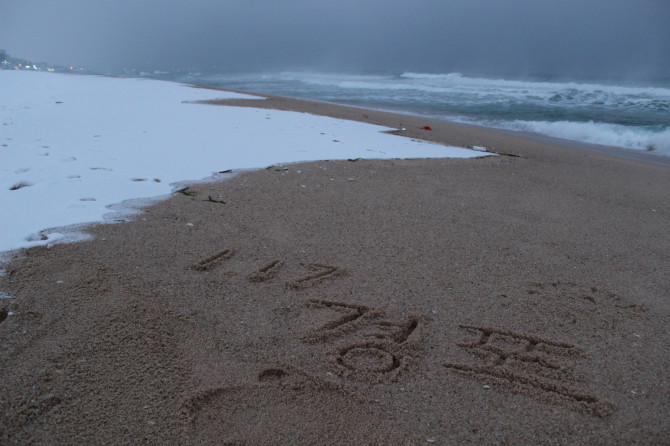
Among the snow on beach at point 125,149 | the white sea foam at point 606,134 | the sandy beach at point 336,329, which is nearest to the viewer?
the sandy beach at point 336,329

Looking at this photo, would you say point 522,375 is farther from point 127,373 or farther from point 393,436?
point 127,373

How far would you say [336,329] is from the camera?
71.7 inches

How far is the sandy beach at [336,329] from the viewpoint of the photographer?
137cm

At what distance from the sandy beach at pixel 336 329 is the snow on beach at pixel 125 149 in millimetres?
440

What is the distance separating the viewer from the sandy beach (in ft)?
4.48

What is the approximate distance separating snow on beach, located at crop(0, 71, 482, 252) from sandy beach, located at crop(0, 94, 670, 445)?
0.44 meters

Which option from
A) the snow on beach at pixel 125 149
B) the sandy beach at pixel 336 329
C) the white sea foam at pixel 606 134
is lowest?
the sandy beach at pixel 336 329

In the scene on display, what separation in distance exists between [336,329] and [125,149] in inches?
139

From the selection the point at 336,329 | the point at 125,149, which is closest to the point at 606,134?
the point at 125,149

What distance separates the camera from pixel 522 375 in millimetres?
1608

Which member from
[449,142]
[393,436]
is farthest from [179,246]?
[449,142]

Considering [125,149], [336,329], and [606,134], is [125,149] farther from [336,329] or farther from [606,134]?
[606,134]

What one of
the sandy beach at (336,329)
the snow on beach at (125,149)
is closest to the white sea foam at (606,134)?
the snow on beach at (125,149)

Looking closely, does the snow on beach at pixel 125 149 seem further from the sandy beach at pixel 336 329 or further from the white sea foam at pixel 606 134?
the white sea foam at pixel 606 134
